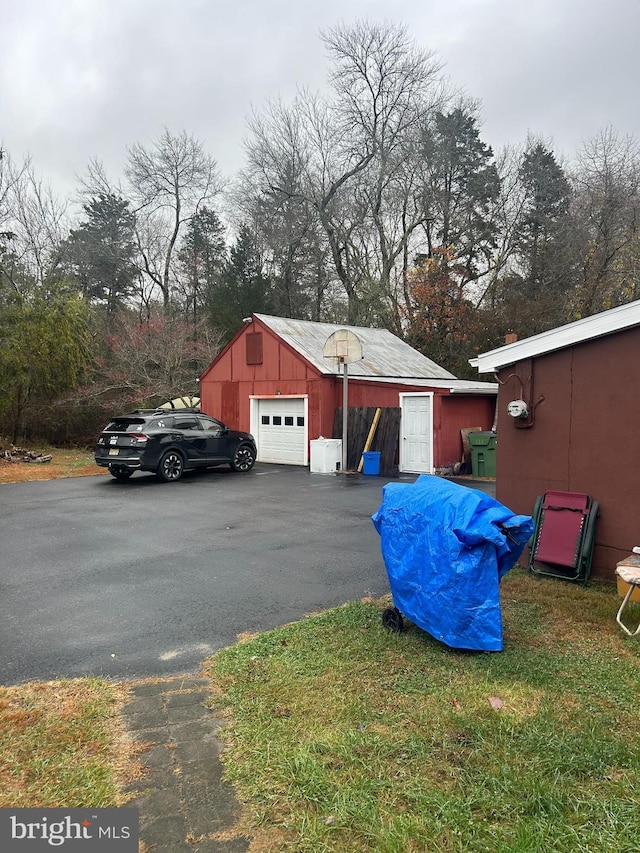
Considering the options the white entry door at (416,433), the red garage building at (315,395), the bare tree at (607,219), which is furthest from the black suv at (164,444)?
the bare tree at (607,219)

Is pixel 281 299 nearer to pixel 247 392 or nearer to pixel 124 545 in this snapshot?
pixel 247 392

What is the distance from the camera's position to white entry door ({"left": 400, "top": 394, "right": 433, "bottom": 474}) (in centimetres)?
1542

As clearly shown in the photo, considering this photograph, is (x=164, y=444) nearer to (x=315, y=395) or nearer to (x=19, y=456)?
(x=315, y=395)

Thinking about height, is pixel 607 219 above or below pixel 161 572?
above

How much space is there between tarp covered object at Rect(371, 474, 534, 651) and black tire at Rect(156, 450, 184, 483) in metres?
10.3

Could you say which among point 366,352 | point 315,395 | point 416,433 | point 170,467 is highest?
point 366,352

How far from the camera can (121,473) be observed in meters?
14.1

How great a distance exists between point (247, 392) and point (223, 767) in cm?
1715

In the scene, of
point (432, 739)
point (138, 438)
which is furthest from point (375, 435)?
point (432, 739)

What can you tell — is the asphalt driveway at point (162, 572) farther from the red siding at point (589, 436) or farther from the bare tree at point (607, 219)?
the bare tree at point (607, 219)

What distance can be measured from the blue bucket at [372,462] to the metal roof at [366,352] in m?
3.05

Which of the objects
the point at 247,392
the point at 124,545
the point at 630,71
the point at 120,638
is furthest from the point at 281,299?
the point at 120,638

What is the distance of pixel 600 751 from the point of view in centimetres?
279

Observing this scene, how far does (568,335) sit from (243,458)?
11242mm
